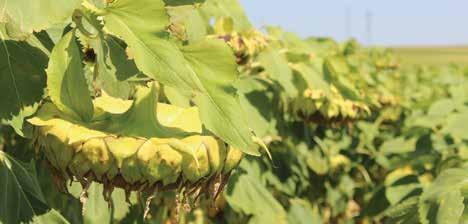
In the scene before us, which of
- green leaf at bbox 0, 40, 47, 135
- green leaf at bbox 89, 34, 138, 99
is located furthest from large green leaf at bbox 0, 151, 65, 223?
green leaf at bbox 89, 34, 138, 99

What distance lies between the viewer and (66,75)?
1.15 metres

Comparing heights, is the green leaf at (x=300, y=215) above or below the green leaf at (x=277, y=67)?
below

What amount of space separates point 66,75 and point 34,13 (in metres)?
0.11

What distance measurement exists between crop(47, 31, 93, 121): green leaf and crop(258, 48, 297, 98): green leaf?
183 centimetres

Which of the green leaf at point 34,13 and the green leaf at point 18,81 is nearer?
the green leaf at point 34,13

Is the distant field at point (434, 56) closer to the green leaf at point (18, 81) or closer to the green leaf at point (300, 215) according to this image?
the green leaf at point (300, 215)

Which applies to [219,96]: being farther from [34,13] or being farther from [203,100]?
[34,13]

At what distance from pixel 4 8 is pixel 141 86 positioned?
0.34m

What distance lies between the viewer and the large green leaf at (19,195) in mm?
1448

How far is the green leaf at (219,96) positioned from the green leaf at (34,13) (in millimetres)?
194

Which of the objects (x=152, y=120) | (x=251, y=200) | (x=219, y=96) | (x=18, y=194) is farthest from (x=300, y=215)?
(x=219, y=96)

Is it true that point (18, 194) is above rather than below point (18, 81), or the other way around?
below

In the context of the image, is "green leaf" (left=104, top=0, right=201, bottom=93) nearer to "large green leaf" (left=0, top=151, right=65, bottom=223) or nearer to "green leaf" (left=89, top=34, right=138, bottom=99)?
"green leaf" (left=89, top=34, right=138, bottom=99)

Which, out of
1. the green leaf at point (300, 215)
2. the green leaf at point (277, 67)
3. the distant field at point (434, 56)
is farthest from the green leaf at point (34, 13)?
the distant field at point (434, 56)
